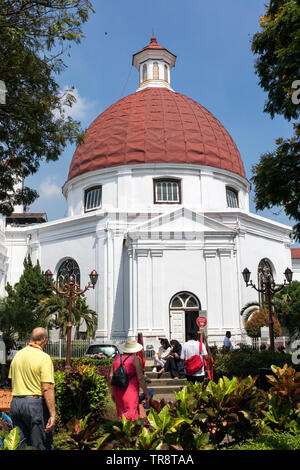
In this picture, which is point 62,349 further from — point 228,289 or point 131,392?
point 131,392

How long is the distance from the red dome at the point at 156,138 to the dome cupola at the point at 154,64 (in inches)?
150

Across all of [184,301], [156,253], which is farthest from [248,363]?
[156,253]

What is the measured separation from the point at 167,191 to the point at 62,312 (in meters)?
9.59

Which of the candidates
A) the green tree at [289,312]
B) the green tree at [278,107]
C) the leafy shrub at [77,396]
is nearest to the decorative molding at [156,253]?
the green tree at [289,312]

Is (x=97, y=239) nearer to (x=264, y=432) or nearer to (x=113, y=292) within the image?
(x=113, y=292)

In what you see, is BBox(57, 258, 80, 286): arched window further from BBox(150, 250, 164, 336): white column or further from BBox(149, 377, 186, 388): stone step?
BBox(149, 377, 186, 388): stone step

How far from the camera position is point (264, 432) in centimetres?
564

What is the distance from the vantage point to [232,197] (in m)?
29.3

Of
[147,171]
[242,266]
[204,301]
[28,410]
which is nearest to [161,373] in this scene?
[204,301]

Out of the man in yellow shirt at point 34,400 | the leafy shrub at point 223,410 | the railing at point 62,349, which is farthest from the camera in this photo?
the railing at point 62,349

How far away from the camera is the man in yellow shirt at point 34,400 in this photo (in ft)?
15.9

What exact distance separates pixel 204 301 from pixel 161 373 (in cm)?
796

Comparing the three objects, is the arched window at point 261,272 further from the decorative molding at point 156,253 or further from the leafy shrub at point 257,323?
the decorative molding at point 156,253

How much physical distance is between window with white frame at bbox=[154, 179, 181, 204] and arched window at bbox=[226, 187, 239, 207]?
377 centimetres
